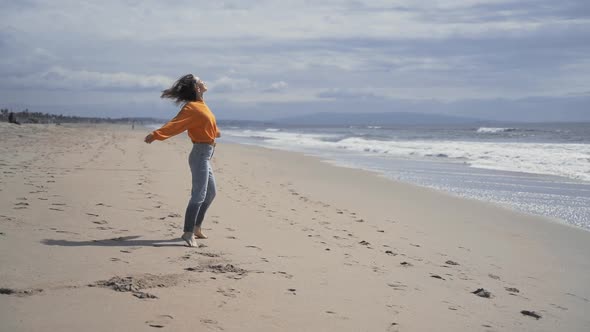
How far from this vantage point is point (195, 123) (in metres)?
5.14

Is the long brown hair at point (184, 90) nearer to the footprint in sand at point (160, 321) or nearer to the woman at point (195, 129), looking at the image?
the woman at point (195, 129)

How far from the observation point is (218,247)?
17.1 feet

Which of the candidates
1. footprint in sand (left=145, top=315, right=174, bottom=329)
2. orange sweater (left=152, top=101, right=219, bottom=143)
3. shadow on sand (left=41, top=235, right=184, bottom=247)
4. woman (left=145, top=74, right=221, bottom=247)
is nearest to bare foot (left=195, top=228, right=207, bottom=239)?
woman (left=145, top=74, right=221, bottom=247)

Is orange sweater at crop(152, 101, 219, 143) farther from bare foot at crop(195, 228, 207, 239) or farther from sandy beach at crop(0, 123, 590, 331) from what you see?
sandy beach at crop(0, 123, 590, 331)

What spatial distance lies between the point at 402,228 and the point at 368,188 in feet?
14.5

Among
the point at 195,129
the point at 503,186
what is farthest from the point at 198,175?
the point at 503,186

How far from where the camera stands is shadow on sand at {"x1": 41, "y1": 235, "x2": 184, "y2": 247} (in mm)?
4879

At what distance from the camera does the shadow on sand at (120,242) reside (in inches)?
192

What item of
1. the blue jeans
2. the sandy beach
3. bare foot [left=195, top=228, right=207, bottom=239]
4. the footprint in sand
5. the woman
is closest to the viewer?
the footprint in sand

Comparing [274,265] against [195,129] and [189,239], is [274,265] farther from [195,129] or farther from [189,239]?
[195,129]

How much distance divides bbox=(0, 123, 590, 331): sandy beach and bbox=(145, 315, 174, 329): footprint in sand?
0.01 metres

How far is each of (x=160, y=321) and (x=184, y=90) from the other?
8.80ft

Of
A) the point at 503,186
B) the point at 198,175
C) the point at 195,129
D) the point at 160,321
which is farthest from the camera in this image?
the point at 503,186

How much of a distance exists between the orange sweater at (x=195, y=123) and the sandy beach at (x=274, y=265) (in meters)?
1.11
